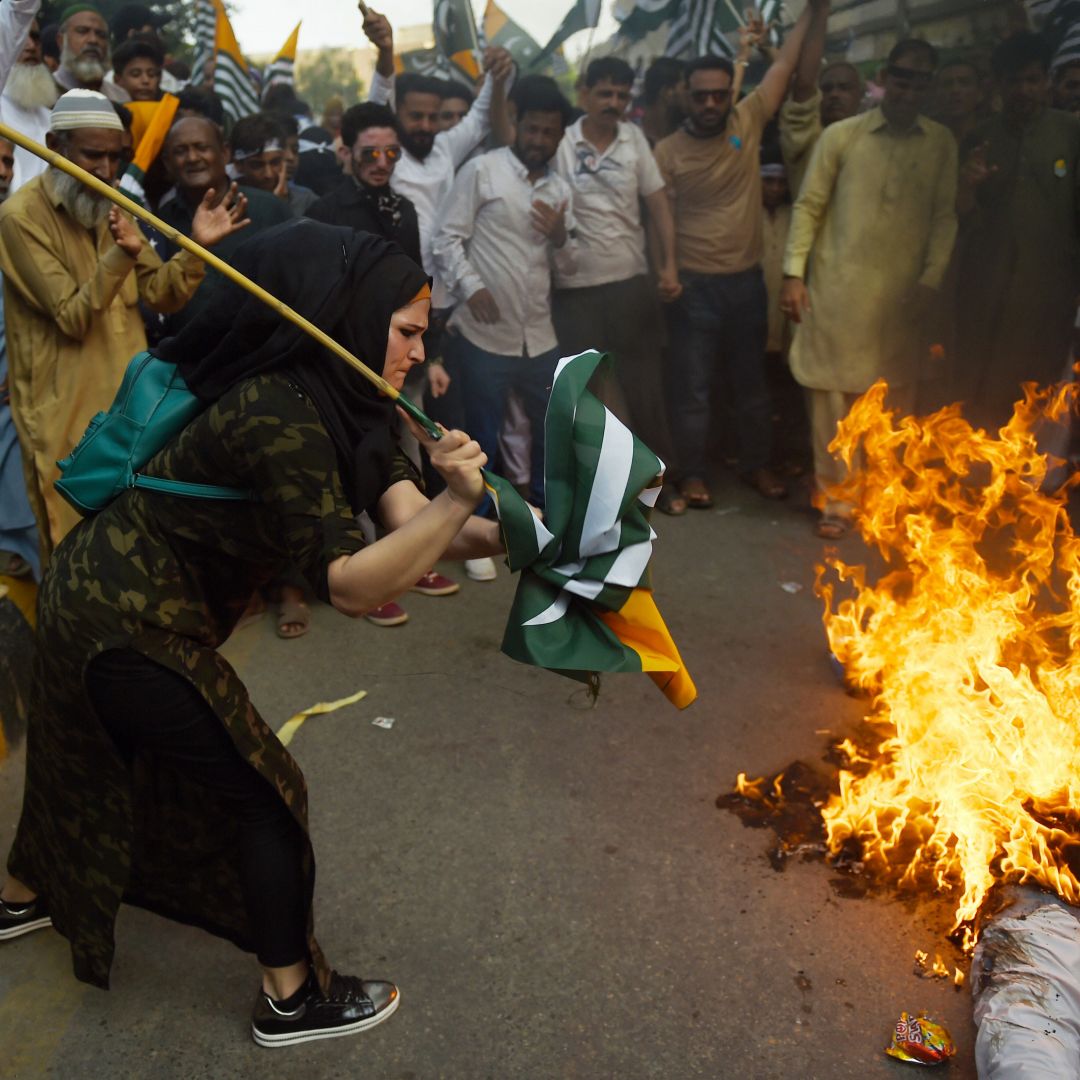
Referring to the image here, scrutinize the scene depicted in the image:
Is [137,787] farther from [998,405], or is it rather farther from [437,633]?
[998,405]

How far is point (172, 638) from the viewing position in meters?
2.46

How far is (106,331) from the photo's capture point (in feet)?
14.8

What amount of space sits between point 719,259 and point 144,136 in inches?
136

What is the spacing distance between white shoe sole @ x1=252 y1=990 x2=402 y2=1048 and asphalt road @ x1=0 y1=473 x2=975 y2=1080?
3 cm

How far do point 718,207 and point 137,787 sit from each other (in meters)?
5.31

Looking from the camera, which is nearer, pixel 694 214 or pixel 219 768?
pixel 219 768

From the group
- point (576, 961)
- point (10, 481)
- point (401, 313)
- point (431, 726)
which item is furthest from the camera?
point (10, 481)

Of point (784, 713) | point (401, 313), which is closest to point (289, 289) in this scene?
point (401, 313)

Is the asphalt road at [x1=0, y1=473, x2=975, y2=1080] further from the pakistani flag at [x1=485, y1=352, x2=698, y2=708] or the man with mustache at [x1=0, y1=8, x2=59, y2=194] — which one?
the man with mustache at [x1=0, y1=8, x2=59, y2=194]

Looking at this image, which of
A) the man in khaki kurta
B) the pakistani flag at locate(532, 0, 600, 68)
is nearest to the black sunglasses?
the man in khaki kurta

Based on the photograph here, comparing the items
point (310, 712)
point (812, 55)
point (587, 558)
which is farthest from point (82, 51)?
point (587, 558)

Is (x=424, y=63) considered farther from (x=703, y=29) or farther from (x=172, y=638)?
(x=172, y=638)

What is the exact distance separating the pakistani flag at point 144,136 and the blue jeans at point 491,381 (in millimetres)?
1843

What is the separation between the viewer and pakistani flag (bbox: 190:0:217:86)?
8.11 meters
